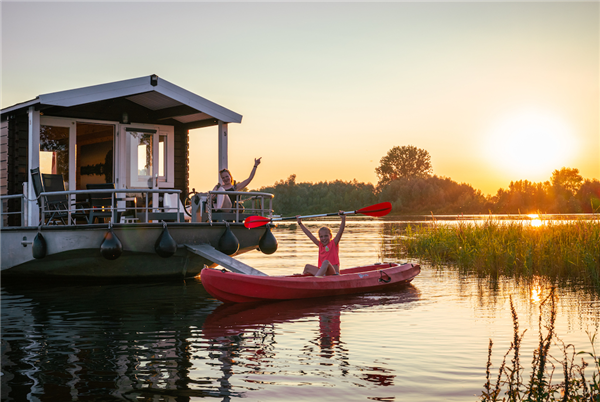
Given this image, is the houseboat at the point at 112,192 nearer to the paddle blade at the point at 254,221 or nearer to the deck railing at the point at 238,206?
the deck railing at the point at 238,206

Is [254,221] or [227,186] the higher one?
[227,186]

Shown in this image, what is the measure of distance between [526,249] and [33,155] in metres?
10.6

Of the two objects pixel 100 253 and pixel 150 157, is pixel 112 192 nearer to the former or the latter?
pixel 100 253

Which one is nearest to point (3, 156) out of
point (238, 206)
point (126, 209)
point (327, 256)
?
point (126, 209)

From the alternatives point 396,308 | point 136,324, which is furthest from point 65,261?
point 396,308

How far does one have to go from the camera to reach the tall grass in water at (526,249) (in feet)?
40.1

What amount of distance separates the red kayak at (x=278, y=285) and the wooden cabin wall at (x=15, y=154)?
5.79m

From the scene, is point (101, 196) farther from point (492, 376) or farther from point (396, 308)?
point (492, 376)

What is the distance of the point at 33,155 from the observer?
37.7 ft

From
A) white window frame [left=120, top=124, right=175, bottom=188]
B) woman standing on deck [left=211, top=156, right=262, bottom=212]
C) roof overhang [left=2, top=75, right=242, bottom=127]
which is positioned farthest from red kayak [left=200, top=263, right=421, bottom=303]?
white window frame [left=120, top=124, right=175, bottom=188]

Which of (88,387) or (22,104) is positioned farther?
(22,104)

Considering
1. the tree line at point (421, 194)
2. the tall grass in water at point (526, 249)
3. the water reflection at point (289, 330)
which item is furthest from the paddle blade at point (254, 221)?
the tree line at point (421, 194)

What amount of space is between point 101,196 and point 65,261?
57.6 inches

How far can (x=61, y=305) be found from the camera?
9.89 m
